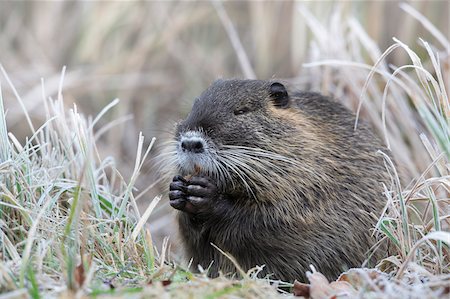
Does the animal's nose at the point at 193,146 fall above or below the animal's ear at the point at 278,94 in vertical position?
below

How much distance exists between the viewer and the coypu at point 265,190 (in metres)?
3.64

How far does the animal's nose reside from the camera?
3.54 m

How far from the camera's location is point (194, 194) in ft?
11.9

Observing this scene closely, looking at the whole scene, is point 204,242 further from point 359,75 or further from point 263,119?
point 359,75

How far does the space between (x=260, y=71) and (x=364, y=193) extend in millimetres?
3195

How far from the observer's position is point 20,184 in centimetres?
327

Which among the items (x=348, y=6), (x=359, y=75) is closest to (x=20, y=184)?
(x=359, y=75)

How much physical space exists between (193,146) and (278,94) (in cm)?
66

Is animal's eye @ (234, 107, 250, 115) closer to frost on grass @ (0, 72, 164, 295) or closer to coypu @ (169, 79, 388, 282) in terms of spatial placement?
coypu @ (169, 79, 388, 282)

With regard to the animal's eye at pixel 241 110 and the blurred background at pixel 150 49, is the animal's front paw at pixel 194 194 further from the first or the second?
the blurred background at pixel 150 49

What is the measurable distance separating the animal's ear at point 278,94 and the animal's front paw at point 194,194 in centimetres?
61

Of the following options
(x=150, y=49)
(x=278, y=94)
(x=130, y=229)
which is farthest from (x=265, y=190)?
(x=150, y=49)

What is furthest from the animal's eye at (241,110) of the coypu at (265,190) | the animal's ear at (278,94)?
the animal's ear at (278,94)

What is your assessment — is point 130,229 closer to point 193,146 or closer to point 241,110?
point 193,146
